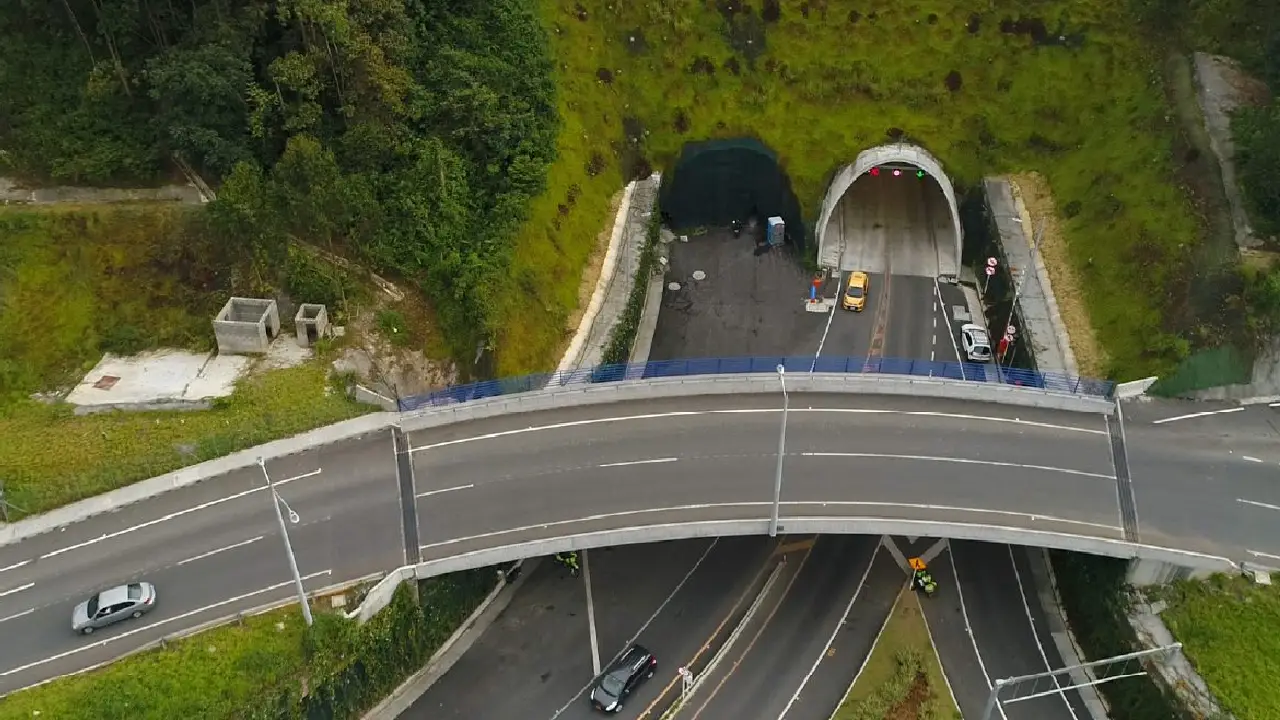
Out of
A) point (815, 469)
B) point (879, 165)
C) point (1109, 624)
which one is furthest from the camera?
point (879, 165)

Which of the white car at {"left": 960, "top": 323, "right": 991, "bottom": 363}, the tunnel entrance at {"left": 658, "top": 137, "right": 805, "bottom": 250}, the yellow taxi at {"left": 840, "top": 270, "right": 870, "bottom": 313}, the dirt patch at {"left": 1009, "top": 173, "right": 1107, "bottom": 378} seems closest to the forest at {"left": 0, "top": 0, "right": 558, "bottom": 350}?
the tunnel entrance at {"left": 658, "top": 137, "right": 805, "bottom": 250}

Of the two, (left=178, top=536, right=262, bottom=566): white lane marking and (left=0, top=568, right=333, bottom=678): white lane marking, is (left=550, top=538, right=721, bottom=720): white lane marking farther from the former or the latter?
(left=178, top=536, right=262, bottom=566): white lane marking

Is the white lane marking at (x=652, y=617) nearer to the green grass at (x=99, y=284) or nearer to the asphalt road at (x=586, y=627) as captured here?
the asphalt road at (x=586, y=627)

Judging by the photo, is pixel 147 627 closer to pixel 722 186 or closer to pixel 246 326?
pixel 246 326

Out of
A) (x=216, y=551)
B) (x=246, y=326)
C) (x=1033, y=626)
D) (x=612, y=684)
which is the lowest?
(x=612, y=684)

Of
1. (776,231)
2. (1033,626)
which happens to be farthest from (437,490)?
(776,231)

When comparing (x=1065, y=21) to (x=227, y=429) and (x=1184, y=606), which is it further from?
(x=227, y=429)
